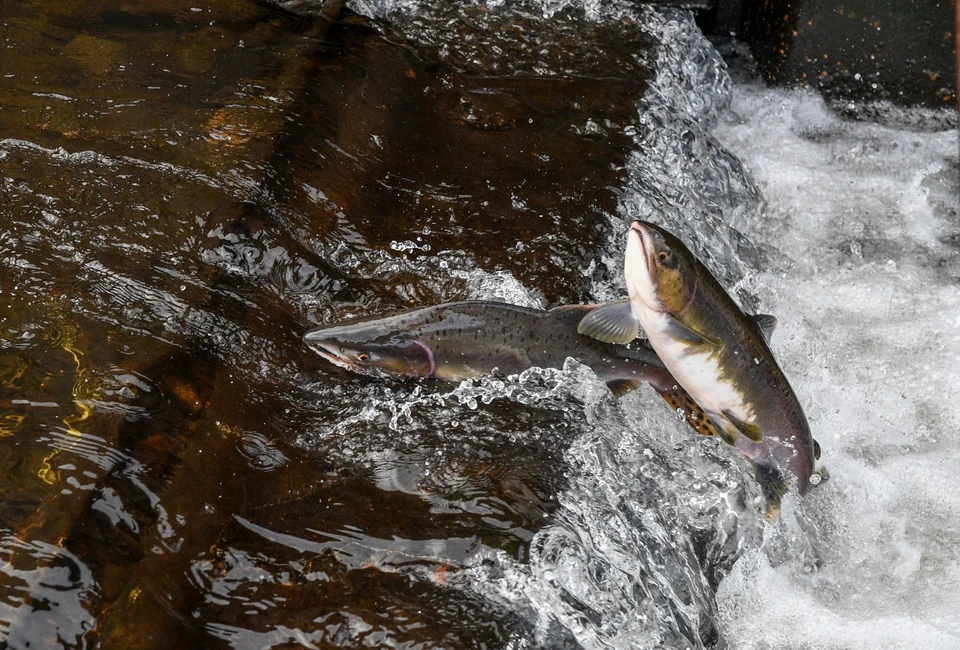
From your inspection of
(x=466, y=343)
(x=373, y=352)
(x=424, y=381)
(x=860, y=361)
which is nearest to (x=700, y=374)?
(x=466, y=343)

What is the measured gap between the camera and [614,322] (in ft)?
10.8

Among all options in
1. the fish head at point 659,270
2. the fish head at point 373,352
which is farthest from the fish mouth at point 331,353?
the fish head at point 659,270

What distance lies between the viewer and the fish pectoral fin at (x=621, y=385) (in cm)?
355

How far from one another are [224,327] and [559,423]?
132 centimetres

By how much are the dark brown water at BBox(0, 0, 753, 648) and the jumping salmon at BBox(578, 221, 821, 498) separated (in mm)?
248

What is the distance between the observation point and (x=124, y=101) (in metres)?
4.50

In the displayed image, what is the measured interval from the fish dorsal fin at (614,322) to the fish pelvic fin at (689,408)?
1.51 feet

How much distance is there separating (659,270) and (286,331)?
146 cm

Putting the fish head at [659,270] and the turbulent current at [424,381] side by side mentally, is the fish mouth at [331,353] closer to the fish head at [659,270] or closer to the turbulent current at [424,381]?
the turbulent current at [424,381]

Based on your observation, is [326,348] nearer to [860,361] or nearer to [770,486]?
[770,486]

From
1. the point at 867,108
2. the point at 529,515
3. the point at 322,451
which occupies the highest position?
the point at 867,108

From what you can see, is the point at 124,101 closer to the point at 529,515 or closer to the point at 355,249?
the point at 355,249

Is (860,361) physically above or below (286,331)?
above

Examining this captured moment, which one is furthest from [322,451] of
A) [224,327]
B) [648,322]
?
[648,322]
